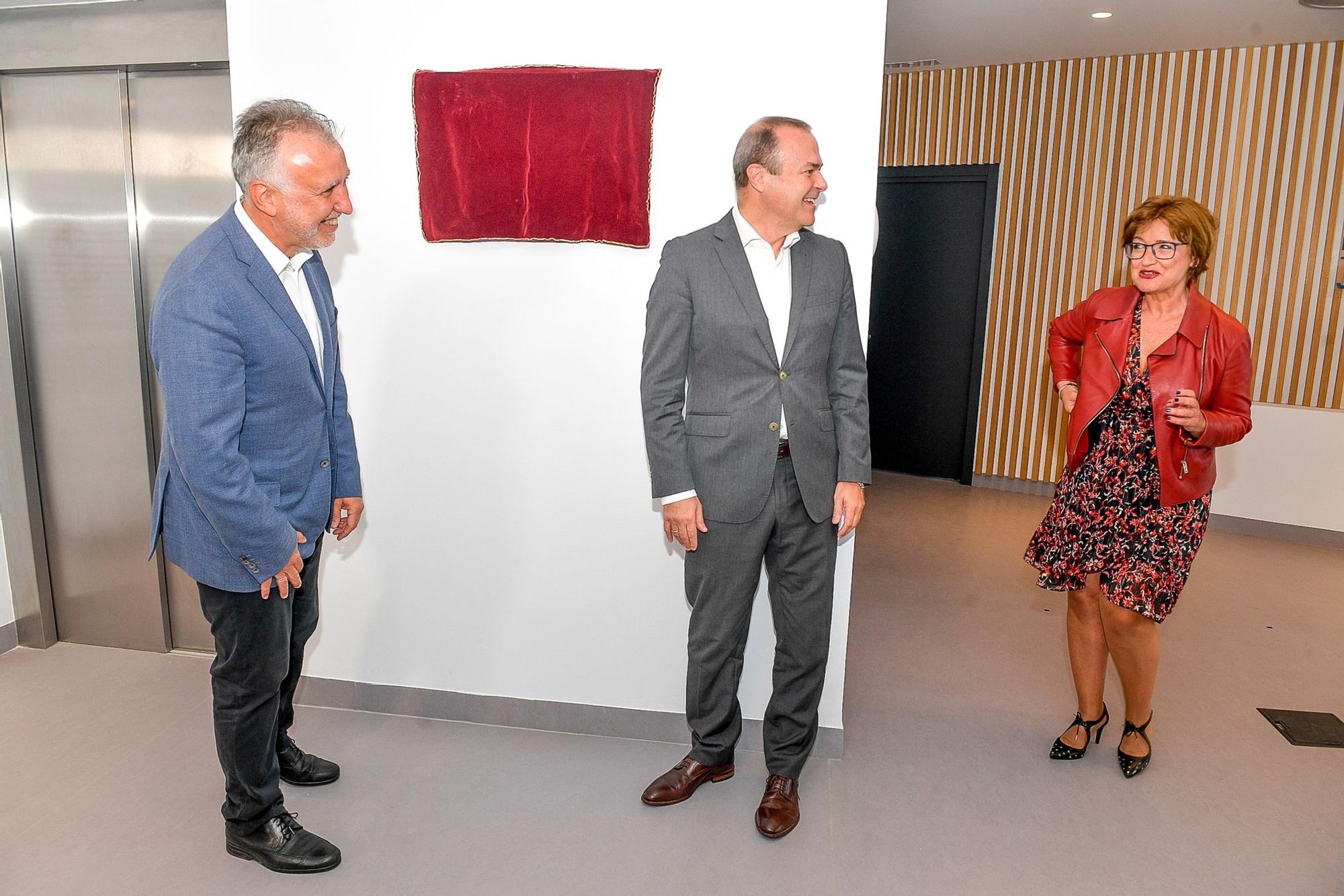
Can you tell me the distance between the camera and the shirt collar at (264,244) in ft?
6.65

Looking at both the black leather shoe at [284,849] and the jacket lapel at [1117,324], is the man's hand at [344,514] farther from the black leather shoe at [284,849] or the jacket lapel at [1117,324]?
the jacket lapel at [1117,324]

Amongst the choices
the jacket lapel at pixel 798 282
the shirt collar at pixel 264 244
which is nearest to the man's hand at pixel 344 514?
the shirt collar at pixel 264 244

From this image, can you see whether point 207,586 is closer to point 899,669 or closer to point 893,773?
point 893,773

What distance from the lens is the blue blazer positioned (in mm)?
1865

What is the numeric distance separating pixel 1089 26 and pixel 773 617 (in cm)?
418

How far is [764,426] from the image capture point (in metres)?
2.26

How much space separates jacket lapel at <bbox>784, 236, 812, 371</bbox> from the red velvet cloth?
48cm

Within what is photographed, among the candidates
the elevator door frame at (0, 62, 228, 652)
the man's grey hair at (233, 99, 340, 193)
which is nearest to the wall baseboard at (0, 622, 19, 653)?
the elevator door frame at (0, 62, 228, 652)

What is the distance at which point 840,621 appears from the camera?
A: 2.70 m

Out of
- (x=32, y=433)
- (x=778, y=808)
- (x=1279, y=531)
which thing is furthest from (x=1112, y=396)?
(x=32, y=433)

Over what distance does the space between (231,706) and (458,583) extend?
87cm

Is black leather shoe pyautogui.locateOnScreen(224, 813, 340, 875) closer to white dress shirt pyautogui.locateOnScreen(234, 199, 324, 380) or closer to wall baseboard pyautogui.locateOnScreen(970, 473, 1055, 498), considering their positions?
white dress shirt pyautogui.locateOnScreen(234, 199, 324, 380)

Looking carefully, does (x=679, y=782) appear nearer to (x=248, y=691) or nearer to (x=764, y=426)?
(x=764, y=426)

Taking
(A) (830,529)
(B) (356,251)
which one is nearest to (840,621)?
(A) (830,529)
